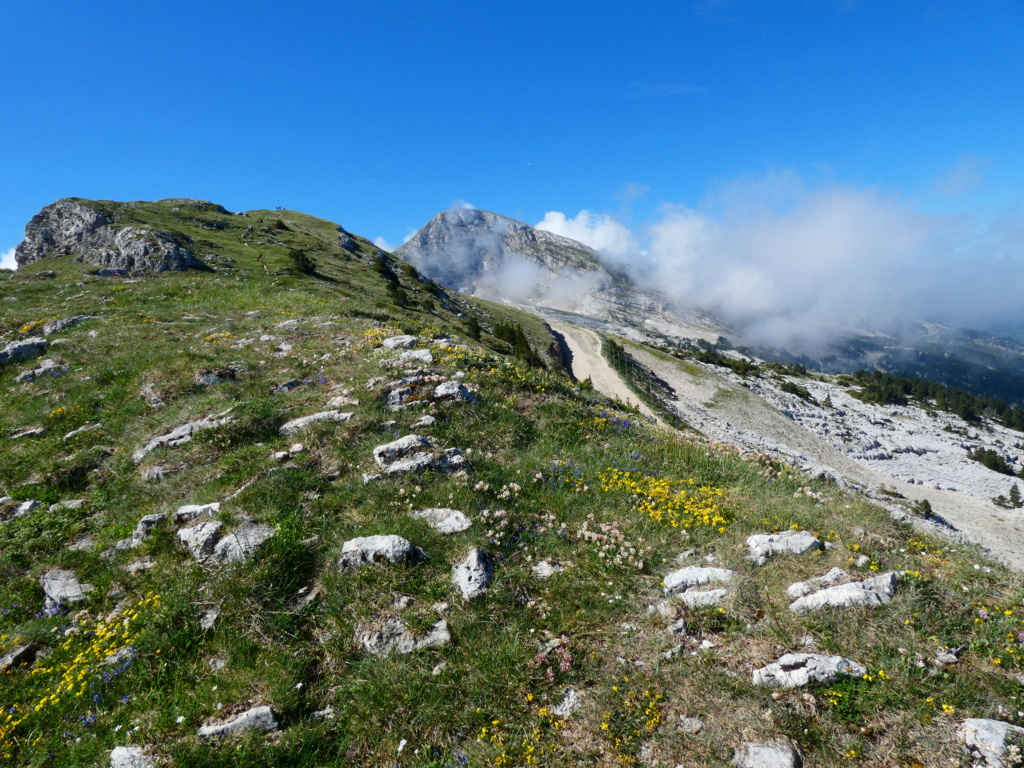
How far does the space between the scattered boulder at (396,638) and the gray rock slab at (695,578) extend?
359cm

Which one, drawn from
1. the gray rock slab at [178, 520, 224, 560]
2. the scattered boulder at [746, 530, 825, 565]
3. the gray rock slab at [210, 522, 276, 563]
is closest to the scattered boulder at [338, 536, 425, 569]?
the gray rock slab at [210, 522, 276, 563]

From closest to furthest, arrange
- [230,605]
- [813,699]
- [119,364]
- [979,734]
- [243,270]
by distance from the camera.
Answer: [979,734] < [813,699] < [230,605] < [119,364] < [243,270]

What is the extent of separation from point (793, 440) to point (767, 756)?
2749 inches

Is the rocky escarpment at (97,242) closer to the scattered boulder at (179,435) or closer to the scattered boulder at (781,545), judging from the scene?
the scattered boulder at (179,435)

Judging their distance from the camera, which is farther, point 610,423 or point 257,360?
point 257,360

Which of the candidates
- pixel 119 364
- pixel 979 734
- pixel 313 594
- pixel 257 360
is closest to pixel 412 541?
pixel 313 594

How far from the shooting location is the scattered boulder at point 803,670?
502cm

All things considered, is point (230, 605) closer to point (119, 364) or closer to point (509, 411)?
point (509, 411)

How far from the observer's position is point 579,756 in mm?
4898

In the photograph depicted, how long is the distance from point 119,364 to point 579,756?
72.0 feet

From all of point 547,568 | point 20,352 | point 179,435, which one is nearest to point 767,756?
point 547,568

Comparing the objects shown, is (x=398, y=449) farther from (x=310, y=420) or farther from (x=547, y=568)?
(x=547, y=568)

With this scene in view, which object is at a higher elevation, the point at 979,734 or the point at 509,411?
the point at 509,411

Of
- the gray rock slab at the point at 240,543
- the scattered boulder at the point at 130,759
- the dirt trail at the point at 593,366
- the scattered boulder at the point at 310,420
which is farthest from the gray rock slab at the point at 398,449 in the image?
the dirt trail at the point at 593,366
